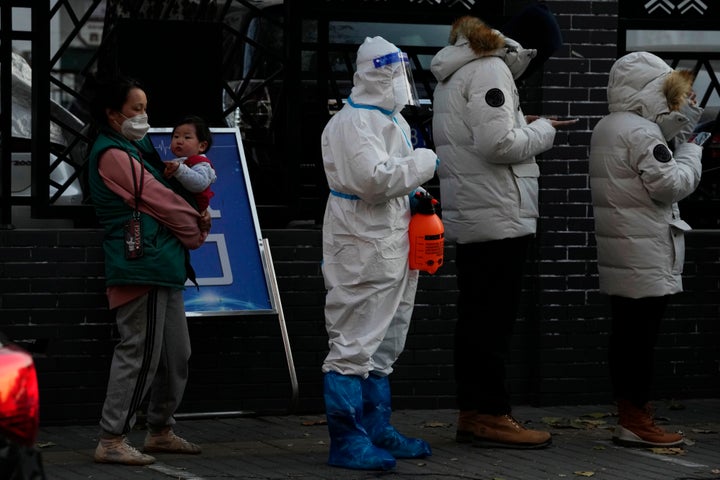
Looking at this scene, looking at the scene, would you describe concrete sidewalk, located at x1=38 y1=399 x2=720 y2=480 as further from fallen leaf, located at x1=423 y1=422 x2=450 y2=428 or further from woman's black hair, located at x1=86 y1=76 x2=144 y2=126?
woman's black hair, located at x1=86 y1=76 x2=144 y2=126

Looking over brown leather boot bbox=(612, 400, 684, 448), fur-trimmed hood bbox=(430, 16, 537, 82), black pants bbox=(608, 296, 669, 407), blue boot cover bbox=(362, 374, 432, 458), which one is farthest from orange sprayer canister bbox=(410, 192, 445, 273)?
brown leather boot bbox=(612, 400, 684, 448)

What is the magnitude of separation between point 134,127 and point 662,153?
2.53 meters

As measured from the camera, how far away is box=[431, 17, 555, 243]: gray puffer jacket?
6.94m

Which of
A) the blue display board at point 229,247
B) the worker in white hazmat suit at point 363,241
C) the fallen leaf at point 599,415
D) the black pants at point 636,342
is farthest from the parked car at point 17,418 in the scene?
the fallen leaf at point 599,415

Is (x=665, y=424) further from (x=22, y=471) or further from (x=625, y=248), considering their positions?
(x=22, y=471)

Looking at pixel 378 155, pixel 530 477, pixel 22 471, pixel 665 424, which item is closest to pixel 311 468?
pixel 530 477

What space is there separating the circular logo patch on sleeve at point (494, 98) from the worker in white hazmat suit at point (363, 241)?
0.44 m

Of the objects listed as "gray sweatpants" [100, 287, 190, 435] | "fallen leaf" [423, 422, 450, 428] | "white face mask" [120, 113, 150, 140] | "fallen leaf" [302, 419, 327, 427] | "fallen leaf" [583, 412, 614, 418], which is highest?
"white face mask" [120, 113, 150, 140]

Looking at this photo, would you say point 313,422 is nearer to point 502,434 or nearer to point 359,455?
point 502,434

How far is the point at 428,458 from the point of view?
7.00m

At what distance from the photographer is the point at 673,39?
9102mm

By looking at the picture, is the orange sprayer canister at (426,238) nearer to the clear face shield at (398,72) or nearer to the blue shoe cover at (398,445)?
the clear face shield at (398,72)

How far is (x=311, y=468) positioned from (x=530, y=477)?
1.00m

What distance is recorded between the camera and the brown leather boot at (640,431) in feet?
24.1
